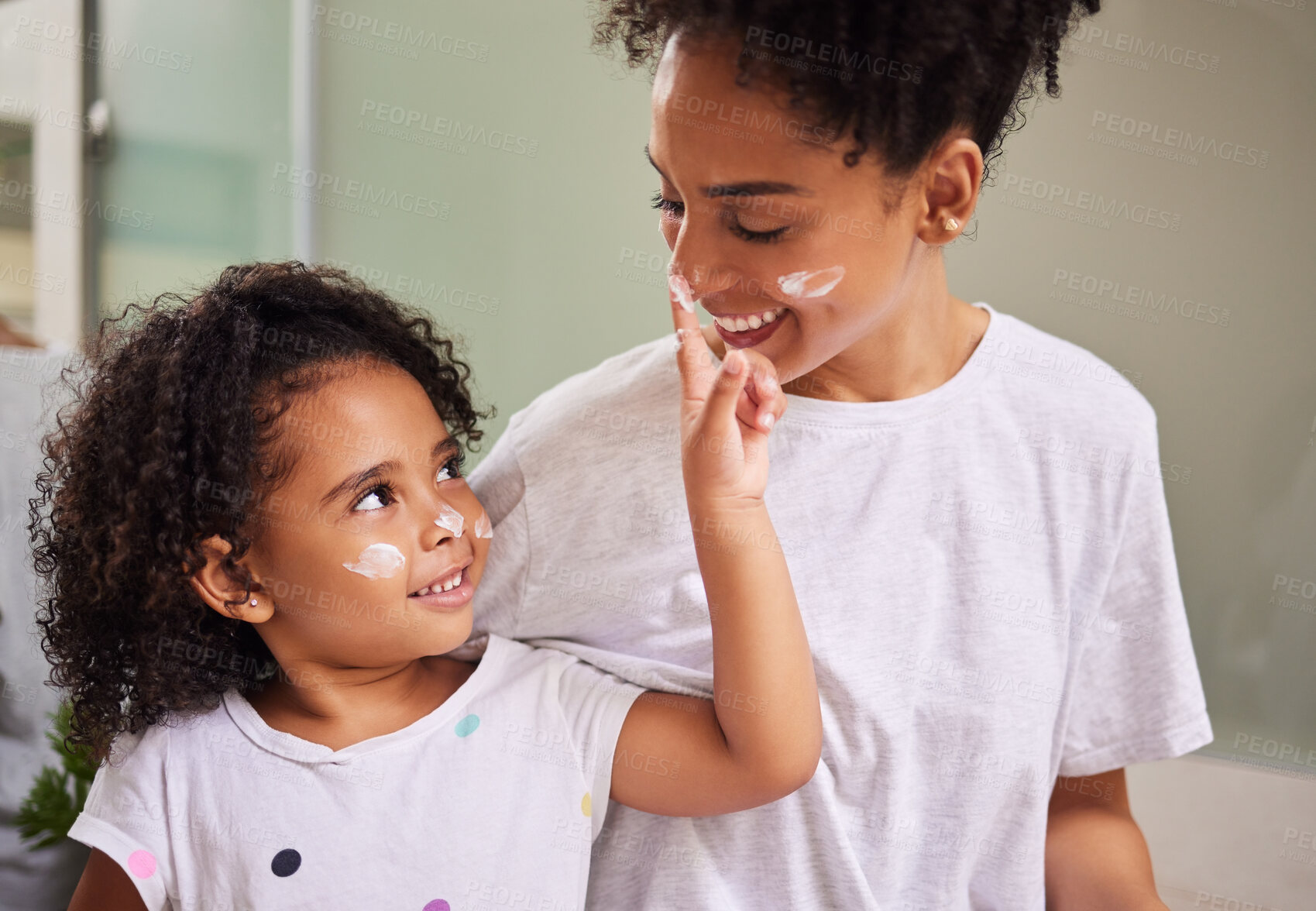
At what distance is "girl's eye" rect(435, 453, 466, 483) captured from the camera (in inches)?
35.5

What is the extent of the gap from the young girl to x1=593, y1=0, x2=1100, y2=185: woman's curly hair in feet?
0.64

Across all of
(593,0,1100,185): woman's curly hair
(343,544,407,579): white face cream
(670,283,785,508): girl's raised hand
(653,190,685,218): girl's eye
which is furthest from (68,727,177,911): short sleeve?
(593,0,1100,185): woman's curly hair

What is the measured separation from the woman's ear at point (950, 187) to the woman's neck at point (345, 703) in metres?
0.60

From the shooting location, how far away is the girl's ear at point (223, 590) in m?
0.85

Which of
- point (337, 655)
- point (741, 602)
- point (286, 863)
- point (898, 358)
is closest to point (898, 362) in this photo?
point (898, 358)

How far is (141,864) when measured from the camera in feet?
2.69

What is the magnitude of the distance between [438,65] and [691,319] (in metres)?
1.40

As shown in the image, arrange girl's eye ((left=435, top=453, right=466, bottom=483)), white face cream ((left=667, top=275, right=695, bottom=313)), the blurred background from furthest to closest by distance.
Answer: the blurred background, girl's eye ((left=435, top=453, right=466, bottom=483)), white face cream ((left=667, top=275, right=695, bottom=313))

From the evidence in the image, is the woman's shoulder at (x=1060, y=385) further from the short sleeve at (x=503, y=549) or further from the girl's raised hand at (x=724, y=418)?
the short sleeve at (x=503, y=549)

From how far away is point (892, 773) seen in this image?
88 cm

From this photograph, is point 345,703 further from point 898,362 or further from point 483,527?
point 898,362

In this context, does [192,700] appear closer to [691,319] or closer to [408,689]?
[408,689]

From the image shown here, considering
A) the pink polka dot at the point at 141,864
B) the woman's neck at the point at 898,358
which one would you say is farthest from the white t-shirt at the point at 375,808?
the woman's neck at the point at 898,358

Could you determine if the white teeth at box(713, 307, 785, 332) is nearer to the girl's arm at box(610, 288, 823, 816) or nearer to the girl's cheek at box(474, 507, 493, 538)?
the girl's arm at box(610, 288, 823, 816)
